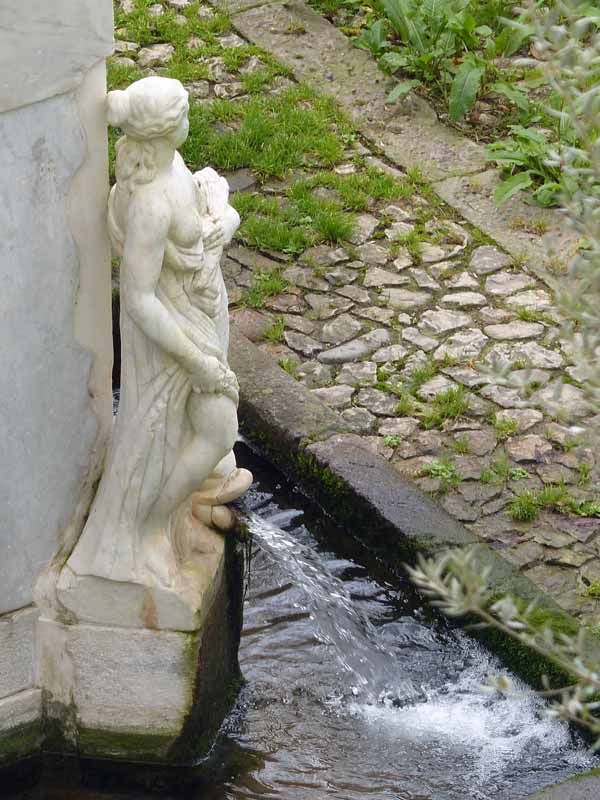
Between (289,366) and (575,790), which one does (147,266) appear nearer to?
(575,790)

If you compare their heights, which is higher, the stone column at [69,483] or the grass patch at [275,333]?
the stone column at [69,483]

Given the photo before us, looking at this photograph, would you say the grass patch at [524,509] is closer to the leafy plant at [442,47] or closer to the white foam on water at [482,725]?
the white foam on water at [482,725]

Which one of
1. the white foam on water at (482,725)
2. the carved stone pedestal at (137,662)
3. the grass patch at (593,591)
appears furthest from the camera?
the grass patch at (593,591)

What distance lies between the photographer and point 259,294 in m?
6.98

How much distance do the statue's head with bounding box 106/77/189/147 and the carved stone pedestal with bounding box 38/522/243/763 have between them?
1.33 meters

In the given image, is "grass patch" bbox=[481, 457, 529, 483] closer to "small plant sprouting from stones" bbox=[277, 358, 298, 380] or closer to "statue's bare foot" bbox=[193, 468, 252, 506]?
"small plant sprouting from stones" bbox=[277, 358, 298, 380]

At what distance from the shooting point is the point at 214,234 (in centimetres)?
416

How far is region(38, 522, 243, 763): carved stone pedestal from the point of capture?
4.45 metres

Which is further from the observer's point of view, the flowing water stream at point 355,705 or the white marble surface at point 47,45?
the flowing water stream at point 355,705

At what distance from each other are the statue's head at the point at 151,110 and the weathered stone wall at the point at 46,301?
0.11 meters

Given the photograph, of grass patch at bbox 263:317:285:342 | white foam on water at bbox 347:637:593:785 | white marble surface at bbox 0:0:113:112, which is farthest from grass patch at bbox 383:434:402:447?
white marble surface at bbox 0:0:113:112

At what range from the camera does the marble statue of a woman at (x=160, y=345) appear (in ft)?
12.9

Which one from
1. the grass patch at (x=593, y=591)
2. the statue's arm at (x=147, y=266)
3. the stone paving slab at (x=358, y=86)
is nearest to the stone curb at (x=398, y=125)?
the stone paving slab at (x=358, y=86)

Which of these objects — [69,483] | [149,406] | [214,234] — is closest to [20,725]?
[69,483]
